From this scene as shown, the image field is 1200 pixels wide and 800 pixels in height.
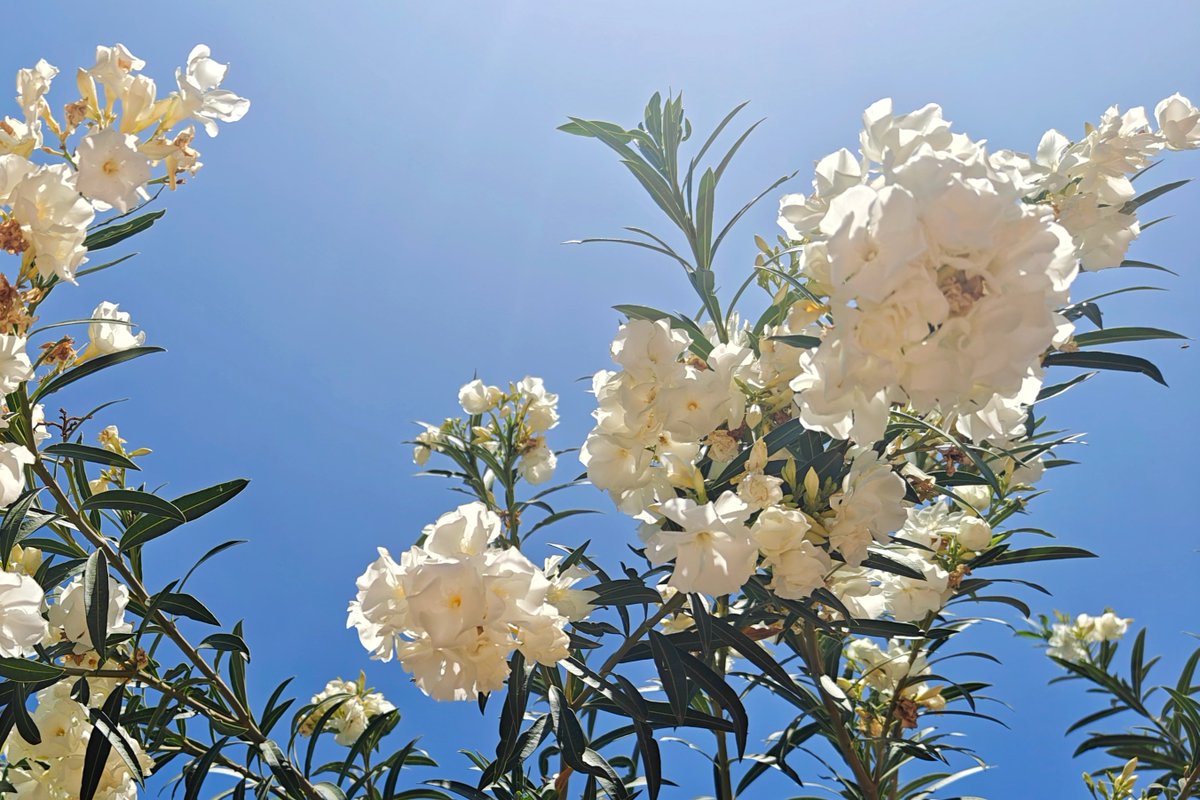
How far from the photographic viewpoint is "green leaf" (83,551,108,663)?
1.33 metres

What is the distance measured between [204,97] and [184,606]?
3.38 ft

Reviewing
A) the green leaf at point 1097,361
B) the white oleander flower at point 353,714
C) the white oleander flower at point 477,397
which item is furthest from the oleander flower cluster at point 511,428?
the green leaf at point 1097,361

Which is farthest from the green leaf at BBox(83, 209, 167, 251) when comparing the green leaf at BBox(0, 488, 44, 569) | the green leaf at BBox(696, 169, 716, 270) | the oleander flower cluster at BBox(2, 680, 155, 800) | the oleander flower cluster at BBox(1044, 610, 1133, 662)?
the oleander flower cluster at BBox(1044, 610, 1133, 662)

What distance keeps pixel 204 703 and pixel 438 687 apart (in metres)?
0.93

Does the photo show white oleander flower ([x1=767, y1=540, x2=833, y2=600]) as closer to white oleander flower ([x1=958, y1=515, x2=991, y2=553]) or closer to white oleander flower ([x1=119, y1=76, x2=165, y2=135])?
white oleander flower ([x1=958, y1=515, x2=991, y2=553])

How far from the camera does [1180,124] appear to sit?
5.05ft

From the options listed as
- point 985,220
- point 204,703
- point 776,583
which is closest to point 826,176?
point 985,220

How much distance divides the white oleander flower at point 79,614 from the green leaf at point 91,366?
0.39 m

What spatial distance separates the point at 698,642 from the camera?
5.18 ft

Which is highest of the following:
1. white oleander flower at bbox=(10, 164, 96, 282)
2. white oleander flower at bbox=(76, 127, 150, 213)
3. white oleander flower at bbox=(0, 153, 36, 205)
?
white oleander flower at bbox=(76, 127, 150, 213)

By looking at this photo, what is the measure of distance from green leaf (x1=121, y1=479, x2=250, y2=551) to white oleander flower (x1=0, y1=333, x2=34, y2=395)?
15.6 inches

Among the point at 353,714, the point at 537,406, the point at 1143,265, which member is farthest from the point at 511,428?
the point at 1143,265

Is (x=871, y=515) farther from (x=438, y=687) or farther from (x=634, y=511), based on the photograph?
(x=438, y=687)

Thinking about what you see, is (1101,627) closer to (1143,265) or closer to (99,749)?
(1143,265)
